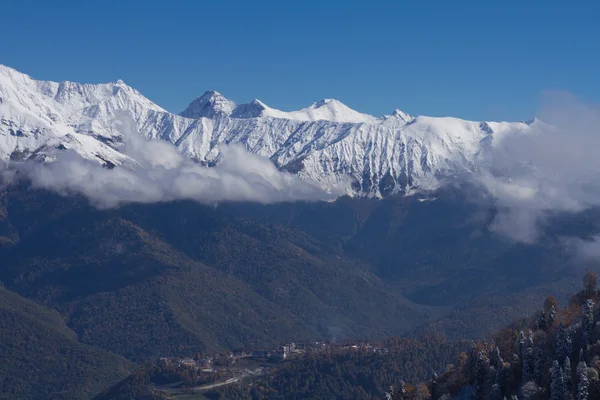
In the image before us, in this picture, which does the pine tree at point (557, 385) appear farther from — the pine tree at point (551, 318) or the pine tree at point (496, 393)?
the pine tree at point (551, 318)

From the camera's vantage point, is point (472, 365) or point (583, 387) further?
point (472, 365)

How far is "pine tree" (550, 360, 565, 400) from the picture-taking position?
350 ft

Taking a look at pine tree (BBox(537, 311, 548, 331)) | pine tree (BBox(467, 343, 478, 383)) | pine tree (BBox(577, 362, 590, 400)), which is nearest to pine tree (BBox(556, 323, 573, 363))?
pine tree (BBox(467, 343, 478, 383))

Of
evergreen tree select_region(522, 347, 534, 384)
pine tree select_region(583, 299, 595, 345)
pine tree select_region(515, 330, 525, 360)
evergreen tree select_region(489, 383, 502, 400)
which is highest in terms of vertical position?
pine tree select_region(583, 299, 595, 345)

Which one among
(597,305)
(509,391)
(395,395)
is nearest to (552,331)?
Answer: (597,305)

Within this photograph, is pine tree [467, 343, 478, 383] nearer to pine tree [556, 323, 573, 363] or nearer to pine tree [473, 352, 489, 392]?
pine tree [473, 352, 489, 392]

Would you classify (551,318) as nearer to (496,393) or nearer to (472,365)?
(472,365)

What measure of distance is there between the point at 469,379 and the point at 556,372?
20.1m

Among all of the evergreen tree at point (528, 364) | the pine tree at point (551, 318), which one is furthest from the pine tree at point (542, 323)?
the evergreen tree at point (528, 364)

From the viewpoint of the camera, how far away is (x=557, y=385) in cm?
10731

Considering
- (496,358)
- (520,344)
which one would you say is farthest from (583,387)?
(496,358)

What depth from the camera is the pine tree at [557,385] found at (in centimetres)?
10656

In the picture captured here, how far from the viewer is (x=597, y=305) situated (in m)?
130

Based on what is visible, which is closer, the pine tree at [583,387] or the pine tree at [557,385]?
the pine tree at [583,387]
